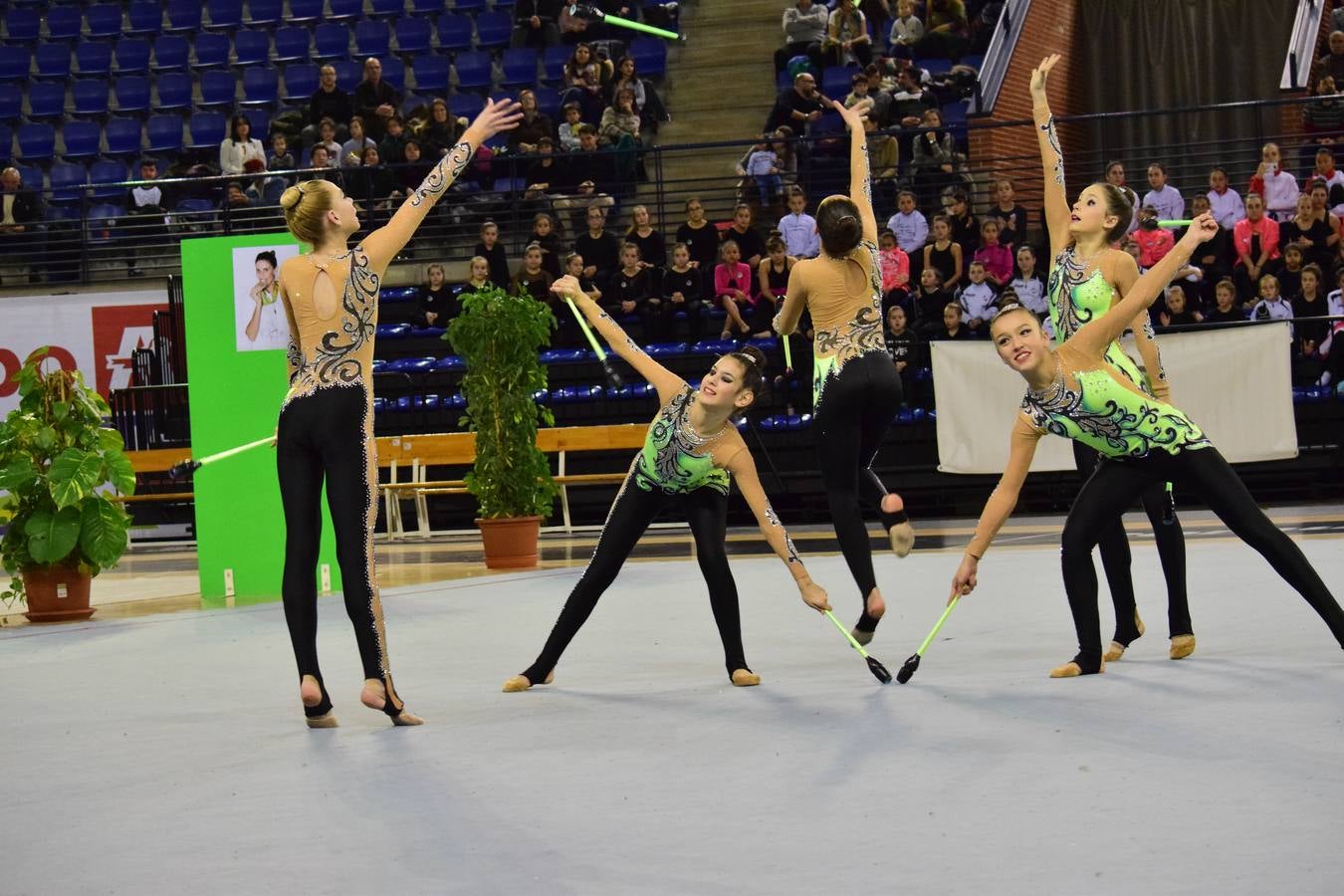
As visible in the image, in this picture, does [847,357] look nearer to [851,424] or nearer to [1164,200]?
[851,424]

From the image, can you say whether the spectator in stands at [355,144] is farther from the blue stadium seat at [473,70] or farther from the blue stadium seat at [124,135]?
the blue stadium seat at [124,135]

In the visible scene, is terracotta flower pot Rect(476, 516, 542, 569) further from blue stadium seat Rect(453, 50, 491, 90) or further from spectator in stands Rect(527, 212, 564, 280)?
blue stadium seat Rect(453, 50, 491, 90)

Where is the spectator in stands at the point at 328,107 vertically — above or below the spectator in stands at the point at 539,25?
below

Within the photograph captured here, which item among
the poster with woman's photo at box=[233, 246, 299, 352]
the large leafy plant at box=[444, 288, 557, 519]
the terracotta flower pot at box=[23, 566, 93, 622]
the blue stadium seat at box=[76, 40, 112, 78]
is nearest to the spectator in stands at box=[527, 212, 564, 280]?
the large leafy plant at box=[444, 288, 557, 519]

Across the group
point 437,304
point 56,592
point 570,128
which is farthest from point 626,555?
point 570,128

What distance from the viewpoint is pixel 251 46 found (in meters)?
20.8

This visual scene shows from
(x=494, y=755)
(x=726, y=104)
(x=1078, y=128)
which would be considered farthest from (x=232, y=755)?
(x=1078, y=128)

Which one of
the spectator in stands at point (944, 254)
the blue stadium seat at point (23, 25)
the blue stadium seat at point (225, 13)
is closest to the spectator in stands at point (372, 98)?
the blue stadium seat at point (225, 13)

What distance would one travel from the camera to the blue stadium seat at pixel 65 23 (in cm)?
2159

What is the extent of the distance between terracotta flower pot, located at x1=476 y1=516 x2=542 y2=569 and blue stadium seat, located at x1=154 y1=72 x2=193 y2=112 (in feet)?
38.0

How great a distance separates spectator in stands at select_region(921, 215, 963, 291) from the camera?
14305mm

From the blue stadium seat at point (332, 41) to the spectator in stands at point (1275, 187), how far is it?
1130 centimetres

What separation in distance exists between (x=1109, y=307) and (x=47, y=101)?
17786mm

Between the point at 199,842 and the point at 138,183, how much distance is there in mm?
14073
